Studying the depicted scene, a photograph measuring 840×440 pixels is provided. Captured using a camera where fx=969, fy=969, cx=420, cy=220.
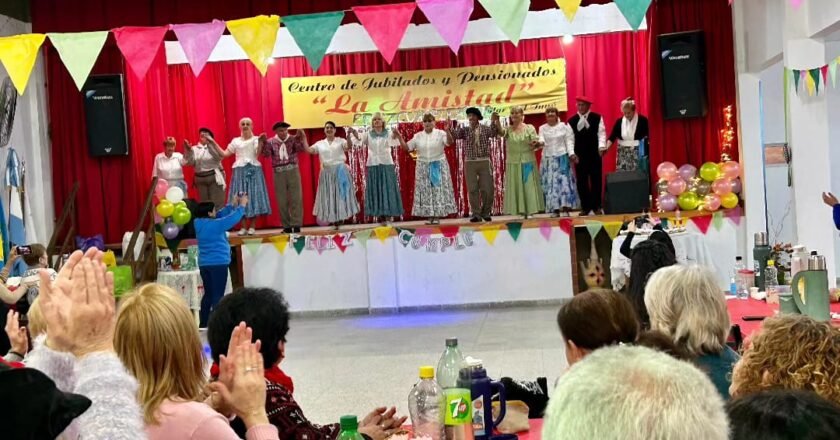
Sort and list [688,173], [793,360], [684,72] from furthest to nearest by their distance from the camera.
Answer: [684,72]
[688,173]
[793,360]

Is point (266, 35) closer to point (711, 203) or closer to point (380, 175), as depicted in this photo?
point (380, 175)

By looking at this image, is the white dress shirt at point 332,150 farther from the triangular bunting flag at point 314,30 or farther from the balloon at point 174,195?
the triangular bunting flag at point 314,30

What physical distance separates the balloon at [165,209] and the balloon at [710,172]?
552 centimetres

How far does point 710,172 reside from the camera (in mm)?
9898

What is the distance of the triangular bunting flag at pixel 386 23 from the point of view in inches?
267

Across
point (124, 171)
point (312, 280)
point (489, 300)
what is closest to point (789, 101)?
point (489, 300)

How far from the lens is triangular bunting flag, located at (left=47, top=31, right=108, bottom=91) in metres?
7.04

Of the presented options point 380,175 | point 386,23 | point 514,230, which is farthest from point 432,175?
point 386,23

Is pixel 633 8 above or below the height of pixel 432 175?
above

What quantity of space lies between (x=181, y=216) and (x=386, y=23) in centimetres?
416

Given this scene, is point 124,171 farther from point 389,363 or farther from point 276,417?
point 276,417

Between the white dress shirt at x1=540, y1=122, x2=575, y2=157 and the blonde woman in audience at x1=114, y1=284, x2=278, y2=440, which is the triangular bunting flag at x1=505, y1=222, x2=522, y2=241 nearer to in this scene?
the white dress shirt at x1=540, y1=122, x2=575, y2=157

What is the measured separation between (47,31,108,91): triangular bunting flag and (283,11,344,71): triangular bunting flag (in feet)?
4.63

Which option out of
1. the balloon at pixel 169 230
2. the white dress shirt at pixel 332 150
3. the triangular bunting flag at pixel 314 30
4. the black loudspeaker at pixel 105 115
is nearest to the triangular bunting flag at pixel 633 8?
the triangular bunting flag at pixel 314 30
